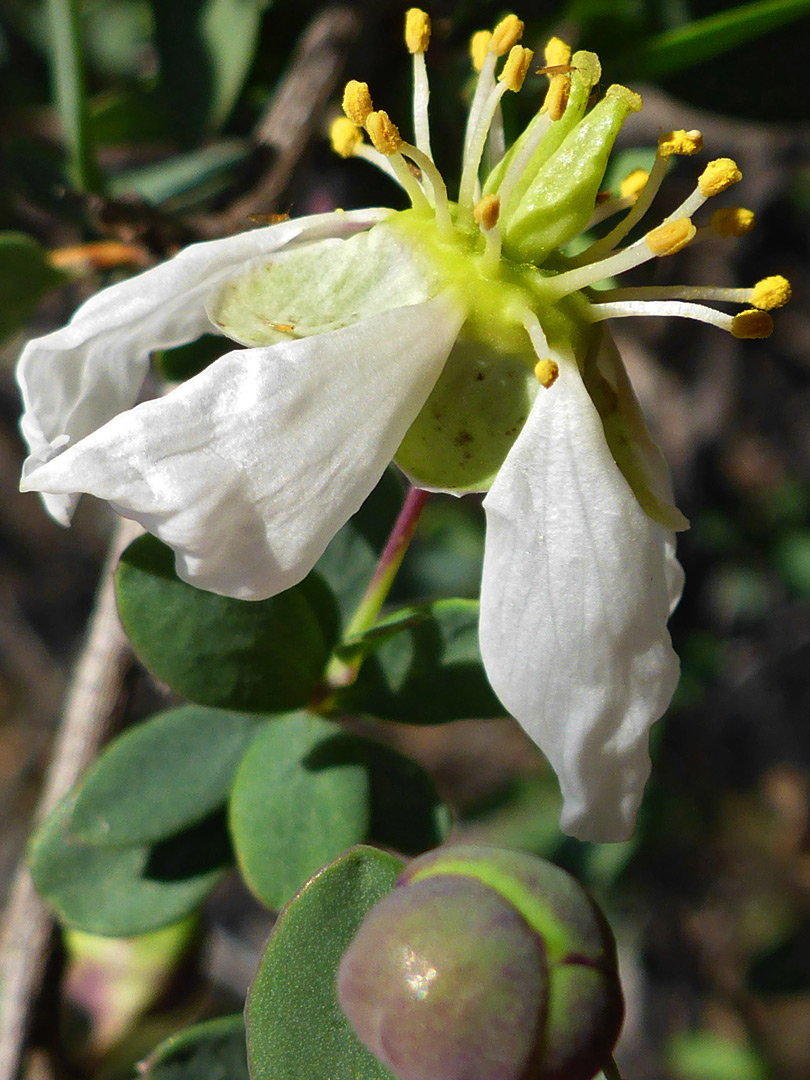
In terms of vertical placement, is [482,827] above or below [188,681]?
below

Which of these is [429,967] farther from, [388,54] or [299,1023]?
[388,54]

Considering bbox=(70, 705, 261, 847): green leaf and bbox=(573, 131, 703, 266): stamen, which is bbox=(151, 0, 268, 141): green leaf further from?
bbox=(70, 705, 261, 847): green leaf

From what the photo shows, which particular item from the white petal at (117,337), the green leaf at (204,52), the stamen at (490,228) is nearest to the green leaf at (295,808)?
the white petal at (117,337)

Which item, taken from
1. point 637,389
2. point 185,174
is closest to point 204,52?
point 185,174

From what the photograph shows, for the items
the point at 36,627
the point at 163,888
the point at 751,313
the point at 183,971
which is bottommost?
the point at 36,627

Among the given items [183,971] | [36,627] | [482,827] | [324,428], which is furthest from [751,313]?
[36,627]

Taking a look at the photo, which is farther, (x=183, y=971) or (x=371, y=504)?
(x=183, y=971)
